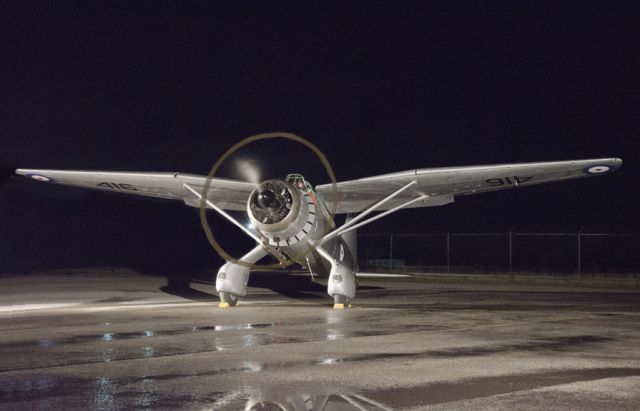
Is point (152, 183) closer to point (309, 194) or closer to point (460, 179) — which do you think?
point (309, 194)

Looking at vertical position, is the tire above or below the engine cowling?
below

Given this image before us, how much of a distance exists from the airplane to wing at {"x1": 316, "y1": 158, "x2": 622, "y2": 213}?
0.02m

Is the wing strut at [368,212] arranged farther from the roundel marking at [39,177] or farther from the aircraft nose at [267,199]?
the roundel marking at [39,177]

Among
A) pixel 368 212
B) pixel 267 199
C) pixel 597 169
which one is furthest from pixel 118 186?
pixel 597 169

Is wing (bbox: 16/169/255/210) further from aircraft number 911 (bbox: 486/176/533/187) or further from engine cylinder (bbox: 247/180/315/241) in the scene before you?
aircraft number 911 (bbox: 486/176/533/187)

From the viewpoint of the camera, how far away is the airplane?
17.7m

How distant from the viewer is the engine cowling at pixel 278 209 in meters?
17.6

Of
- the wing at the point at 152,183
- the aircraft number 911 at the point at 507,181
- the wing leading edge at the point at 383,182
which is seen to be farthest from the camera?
the wing at the point at 152,183

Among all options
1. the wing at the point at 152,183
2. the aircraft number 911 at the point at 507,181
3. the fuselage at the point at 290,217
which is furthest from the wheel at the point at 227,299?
the aircraft number 911 at the point at 507,181

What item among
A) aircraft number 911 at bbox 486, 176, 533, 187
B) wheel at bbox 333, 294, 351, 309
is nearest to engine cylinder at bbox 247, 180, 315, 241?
wheel at bbox 333, 294, 351, 309

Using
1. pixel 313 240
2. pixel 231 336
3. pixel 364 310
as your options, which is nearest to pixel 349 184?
pixel 313 240

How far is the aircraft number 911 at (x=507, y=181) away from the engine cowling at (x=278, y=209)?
4817 mm

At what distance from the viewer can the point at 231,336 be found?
11.9 metres

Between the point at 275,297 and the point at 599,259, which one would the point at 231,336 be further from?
the point at 599,259
